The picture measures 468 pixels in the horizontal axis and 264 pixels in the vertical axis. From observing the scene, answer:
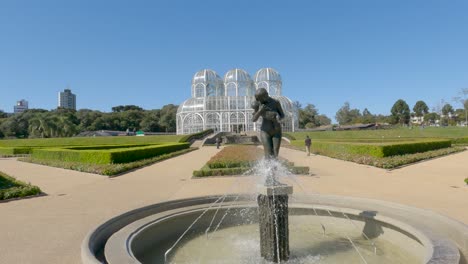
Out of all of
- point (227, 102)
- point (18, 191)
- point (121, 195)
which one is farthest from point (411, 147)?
point (227, 102)

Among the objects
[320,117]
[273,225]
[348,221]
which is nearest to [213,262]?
[273,225]

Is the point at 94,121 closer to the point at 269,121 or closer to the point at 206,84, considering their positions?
the point at 206,84

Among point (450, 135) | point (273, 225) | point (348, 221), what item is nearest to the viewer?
point (273, 225)

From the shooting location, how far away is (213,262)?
5238mm

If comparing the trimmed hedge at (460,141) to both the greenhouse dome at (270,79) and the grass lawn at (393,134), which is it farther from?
the greenhouse dome at (270,79)

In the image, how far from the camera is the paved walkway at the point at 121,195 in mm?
5625

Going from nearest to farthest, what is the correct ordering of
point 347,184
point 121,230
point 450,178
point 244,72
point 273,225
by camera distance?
point 273,225, point 121,230, point 347,184, point 450,178, point 244,72

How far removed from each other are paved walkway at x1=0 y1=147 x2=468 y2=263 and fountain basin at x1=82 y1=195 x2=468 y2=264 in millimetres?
849

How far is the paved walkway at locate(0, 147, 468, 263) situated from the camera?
562cm

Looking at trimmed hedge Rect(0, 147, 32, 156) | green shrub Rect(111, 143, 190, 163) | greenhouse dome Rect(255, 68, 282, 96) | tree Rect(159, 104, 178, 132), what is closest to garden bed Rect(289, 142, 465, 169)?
green shrub Rect(111, 143, 190, 163)

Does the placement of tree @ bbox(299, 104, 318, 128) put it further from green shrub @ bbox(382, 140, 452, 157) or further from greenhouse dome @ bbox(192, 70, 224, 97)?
green shrub @ bbox(382, 140, 452, 157)

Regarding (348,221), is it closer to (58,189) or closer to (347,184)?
(347,184)

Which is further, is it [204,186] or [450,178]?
[450,178]

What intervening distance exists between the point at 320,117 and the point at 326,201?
11525cm
